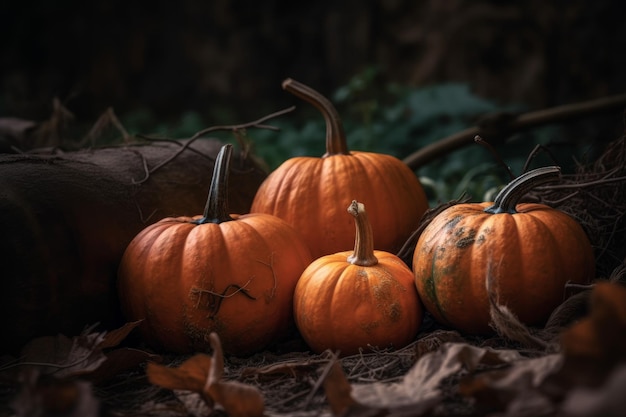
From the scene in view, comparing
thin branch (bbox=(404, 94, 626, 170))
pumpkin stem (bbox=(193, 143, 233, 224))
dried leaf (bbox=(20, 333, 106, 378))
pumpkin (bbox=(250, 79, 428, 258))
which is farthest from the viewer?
thin branch (bbox=(404, 94, 626, 170))

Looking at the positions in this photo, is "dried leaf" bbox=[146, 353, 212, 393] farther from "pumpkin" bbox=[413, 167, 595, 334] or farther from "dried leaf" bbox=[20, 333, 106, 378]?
"pumpkin" bbox=[413, 167, 595, 334]

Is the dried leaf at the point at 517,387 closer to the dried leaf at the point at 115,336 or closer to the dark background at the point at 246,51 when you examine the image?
the dried leaf at the point at 115,336

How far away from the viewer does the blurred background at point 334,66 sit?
3.82m

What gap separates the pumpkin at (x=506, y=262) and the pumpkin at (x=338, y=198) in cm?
43

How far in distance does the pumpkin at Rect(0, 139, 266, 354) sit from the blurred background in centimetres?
81

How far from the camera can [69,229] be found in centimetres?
187

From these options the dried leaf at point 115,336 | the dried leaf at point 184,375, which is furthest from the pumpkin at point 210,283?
the dried leaf at point 184,375

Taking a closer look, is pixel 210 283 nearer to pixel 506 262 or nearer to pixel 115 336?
pixel 115 336

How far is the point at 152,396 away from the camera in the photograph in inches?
58.7

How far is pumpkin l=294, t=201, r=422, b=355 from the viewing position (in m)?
1.71

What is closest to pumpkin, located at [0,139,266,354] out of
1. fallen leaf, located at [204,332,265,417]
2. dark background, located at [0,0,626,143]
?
fallen leaf, located at [204,332,265,417]

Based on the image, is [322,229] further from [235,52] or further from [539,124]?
[235,52]

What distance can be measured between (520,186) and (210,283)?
2.94ft

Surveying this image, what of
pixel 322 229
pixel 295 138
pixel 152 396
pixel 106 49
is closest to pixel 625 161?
pixel 322 229
